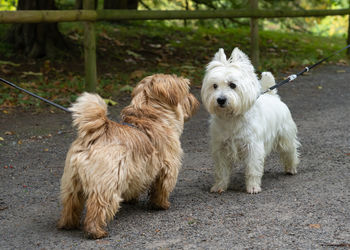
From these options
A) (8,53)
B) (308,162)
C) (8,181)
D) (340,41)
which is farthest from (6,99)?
(340,41)

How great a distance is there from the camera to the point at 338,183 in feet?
17.7

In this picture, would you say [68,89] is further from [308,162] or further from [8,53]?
[308,162]

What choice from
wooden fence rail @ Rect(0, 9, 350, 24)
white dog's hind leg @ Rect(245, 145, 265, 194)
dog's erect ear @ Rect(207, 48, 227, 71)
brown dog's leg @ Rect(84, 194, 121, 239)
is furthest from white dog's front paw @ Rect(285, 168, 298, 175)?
wooden fence rail @ Rect(0, 9, 350, 24)

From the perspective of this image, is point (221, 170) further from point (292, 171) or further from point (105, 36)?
point (105, 36)

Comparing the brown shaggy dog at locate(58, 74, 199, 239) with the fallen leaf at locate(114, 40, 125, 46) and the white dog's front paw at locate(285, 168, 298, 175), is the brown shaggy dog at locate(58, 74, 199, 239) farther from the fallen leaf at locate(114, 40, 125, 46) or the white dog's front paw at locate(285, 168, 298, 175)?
the fallen leaf at locate(114, 40, 125, 46)

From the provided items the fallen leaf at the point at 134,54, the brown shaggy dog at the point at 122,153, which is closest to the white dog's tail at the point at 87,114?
the brown shaggy dog at the point at 122,153

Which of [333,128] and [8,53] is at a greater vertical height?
[8,53]

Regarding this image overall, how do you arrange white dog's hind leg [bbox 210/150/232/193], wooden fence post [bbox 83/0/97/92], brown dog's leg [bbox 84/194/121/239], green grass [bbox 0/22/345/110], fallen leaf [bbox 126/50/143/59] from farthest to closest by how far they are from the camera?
1. fallen leaf [bbox 126/50/143/59]
2. green grass [bbox 0/22/345/110]
3. wooden fence post [bbox 83/0/97/92]
4. white dog's hind leg [bbox 210/150/232/193]
5. brown dog's leg [bbox 84/194/121/239]

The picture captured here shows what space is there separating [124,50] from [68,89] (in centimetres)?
353

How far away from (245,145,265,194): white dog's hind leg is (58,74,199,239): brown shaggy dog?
849 millimetres

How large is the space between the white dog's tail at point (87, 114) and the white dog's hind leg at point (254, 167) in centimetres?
181

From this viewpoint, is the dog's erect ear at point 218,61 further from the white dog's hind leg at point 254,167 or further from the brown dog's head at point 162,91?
the white dog's hind leg at point 254,167

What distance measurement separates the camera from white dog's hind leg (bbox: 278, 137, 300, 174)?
5949 mm

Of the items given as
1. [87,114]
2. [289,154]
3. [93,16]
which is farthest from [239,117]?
[93,16]
